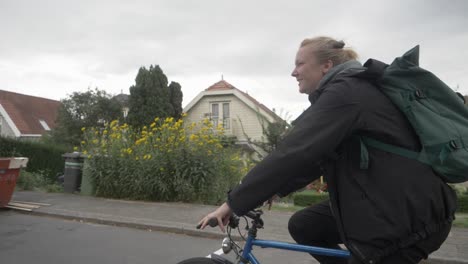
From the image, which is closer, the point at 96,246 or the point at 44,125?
the point at 96,246

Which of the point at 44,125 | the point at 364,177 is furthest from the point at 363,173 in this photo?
the point at 44,125

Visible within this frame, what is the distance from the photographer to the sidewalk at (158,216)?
5.61m

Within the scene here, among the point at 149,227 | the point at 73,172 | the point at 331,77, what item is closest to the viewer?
the point at 331,77

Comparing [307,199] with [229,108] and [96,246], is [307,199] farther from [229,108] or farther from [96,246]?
[229,108]

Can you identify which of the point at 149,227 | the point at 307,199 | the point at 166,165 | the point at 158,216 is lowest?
the point at 149,227

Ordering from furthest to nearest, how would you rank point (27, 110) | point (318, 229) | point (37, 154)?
point (27, 110)
point (37, 154)
point (318, 229)

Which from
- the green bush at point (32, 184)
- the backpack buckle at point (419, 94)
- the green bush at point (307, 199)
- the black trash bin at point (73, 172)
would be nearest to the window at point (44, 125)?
the green bush at point (32, 184)

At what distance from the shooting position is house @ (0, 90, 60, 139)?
37.5 meters

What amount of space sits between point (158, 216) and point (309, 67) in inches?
240

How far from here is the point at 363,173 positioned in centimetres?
171

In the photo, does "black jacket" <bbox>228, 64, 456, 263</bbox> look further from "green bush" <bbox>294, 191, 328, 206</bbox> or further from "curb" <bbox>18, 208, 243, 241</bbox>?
"green bush" <bbox>294, 191, 328, 206</bbox>

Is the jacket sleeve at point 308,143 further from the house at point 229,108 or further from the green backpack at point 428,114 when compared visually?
the house at point 229,108

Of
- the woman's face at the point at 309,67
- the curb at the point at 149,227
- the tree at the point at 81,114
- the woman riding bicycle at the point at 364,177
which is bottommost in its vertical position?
the curb at the point at 149,227

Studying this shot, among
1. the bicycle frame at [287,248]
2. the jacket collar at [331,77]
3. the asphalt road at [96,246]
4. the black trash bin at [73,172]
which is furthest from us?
the black trash bin at [73,172]
